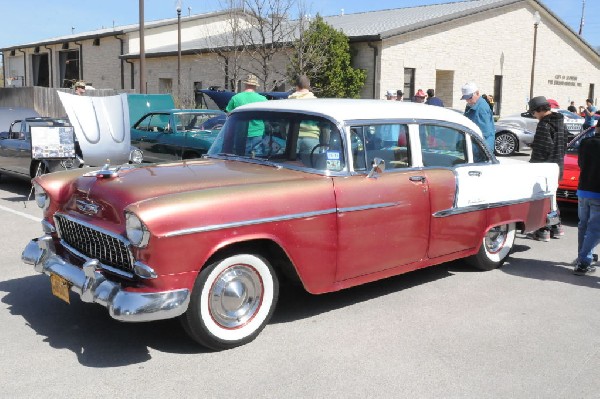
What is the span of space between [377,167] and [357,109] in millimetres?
559

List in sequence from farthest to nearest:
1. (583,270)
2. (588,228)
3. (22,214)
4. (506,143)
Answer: (506,143)
(22,214)
(583,270)
(588,228)

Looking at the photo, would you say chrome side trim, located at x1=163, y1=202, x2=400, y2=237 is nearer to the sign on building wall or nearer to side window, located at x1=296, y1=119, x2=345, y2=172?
side window, located at x1=296, y1=119, x2=345, y2=172

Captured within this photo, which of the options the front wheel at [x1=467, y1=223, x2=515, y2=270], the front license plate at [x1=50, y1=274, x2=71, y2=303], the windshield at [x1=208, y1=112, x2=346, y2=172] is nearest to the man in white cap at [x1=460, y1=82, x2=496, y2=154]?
the front wheel at [x1=467, y1=223, x2=515, y2=270]

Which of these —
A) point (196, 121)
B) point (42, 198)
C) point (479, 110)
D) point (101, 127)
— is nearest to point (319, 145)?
point (42, 198)

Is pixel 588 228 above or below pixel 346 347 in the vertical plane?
above

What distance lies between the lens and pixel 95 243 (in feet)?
13.7

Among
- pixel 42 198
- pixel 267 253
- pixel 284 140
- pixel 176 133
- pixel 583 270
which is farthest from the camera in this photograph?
pixel 176 133

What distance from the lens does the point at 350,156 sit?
471 cm

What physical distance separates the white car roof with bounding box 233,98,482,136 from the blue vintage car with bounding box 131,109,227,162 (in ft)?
17.9

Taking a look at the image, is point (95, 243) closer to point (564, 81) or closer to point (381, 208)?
point (381, 208)

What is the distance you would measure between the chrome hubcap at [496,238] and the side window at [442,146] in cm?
90

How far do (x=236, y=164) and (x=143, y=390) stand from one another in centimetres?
199

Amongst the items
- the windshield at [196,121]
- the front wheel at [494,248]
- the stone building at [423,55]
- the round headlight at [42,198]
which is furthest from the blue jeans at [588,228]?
the stone building at [423,55]

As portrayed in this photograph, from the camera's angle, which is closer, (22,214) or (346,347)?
(346,347)
